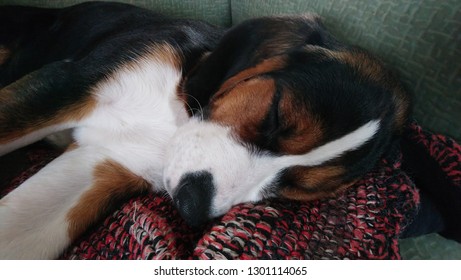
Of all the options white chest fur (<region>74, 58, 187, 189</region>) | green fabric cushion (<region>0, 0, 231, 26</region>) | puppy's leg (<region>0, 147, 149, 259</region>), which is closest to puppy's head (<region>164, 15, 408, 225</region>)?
white chest fur (<region>74, 58, 187, 189</region>)

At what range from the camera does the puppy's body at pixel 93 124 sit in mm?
1308

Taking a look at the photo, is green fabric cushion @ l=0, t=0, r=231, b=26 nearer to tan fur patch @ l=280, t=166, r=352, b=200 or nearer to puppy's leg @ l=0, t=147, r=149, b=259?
puppy's leg @ l=0, t=147, r=149, b=259

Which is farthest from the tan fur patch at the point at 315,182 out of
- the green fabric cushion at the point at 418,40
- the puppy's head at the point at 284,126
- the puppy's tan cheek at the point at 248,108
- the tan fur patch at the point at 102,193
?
the tan fur patch at the point at 102,193

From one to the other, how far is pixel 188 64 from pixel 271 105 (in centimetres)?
39

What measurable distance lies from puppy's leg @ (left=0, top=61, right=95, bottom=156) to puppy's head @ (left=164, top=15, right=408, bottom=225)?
358 mm

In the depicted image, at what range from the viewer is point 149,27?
64.3 inches

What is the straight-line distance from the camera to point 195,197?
1128 millimetres

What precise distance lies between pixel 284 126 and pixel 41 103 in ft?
2.44

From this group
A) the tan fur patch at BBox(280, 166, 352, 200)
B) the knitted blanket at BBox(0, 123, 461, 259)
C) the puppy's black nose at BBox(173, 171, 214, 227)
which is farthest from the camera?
the tan fur patch at BBox(280, 166, 352, 200)

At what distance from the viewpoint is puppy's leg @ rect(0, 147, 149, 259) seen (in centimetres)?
126

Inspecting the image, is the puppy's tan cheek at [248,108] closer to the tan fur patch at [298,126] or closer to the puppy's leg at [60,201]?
the tan fur patch at [298,126]

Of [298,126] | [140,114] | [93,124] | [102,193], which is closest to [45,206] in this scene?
[102,193]

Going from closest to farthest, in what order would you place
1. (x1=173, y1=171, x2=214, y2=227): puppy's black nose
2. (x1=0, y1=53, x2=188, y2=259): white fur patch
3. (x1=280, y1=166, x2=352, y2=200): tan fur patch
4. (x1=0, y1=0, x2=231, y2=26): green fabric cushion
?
(x1=173, y1=171, x2=214, y2=227): puppy's black nose → (x1=280, y1=166, x2=352, y2=200): tan fur patch → (x1=0, y1=53, x2=188, y2=259): white fur patch → (x1=0, y1=0, x2=231, y2=26): green fabric cushion

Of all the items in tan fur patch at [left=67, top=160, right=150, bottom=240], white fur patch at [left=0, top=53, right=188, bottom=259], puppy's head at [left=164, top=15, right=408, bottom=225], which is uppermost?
puppy's head at [left=164, top=15, right=408, bottom=225]
